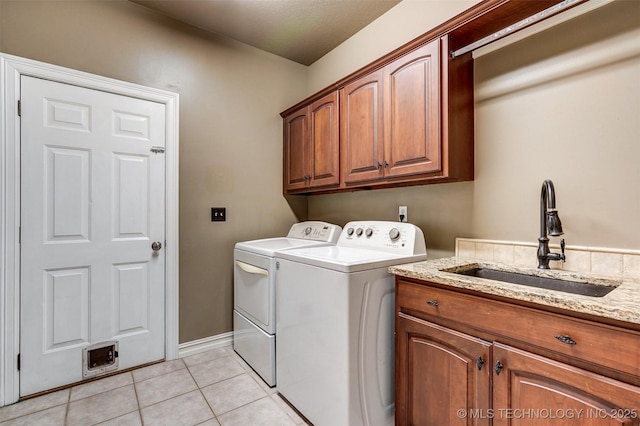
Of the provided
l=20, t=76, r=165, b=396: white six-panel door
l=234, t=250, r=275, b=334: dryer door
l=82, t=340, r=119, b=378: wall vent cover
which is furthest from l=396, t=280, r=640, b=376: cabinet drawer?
l=82, t=340, r=119, b=378: wall vent cover

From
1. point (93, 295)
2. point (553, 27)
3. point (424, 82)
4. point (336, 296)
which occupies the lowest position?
point (93, 295)

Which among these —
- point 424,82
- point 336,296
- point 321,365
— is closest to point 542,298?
point 336,296

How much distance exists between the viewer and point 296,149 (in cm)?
265

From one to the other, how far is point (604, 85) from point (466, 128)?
0.57 metres

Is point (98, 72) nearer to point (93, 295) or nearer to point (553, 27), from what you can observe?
point (93, 295)

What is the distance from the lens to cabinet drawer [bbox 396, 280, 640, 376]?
82cm

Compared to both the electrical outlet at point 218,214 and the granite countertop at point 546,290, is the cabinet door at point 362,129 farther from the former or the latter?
the electrical outlet at point 218,214

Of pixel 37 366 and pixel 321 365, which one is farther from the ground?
Answer: pixel 321 365

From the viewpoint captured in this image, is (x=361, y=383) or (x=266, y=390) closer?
(x=361, y=383)

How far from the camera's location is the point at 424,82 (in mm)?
1645

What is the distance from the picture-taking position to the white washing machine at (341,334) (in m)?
1.39

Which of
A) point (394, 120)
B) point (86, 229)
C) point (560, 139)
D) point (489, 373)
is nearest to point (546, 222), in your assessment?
point (560, 139)

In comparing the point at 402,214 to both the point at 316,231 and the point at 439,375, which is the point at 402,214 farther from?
the point at 439,375

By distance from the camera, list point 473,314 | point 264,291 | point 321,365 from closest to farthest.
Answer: point 473,314
point 321,365
point 264,291
